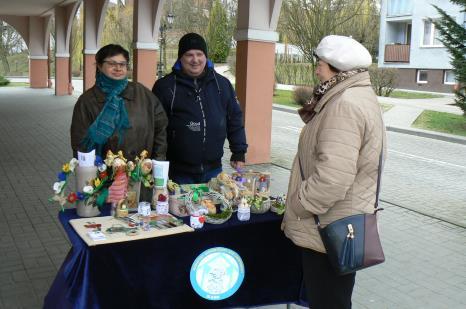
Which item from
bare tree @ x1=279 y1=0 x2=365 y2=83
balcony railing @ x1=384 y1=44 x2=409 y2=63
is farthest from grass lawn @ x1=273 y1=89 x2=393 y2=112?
balcony railing @ x1=384 y1=44 x2=409 y2=63

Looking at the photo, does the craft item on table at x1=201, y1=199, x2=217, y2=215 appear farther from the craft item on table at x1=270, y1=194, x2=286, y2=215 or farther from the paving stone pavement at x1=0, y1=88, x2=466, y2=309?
the paving stone pavement at x1=0, y1=88, x2=466, y2=309

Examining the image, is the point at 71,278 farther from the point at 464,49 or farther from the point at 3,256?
the point at 464,49

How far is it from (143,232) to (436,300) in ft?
8.35

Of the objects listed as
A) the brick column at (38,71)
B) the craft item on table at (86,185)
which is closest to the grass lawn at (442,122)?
the craft item on table at (86,185)

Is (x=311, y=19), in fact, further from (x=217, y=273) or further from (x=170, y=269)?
(x=170, y=269)

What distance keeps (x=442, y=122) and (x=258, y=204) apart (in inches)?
585

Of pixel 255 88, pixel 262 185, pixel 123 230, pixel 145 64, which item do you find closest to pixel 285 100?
pixel 145 64

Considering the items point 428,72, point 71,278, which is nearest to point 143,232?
point 71,278

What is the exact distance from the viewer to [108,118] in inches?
129

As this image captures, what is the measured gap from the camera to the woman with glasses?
10.7 feet

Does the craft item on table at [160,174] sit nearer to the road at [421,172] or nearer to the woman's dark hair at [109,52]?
the woman's dark hair at [109,52]

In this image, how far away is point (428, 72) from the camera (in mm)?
29594

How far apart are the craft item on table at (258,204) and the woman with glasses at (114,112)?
825mm

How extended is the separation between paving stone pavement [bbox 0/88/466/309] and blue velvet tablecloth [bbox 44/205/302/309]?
3.26 ft
